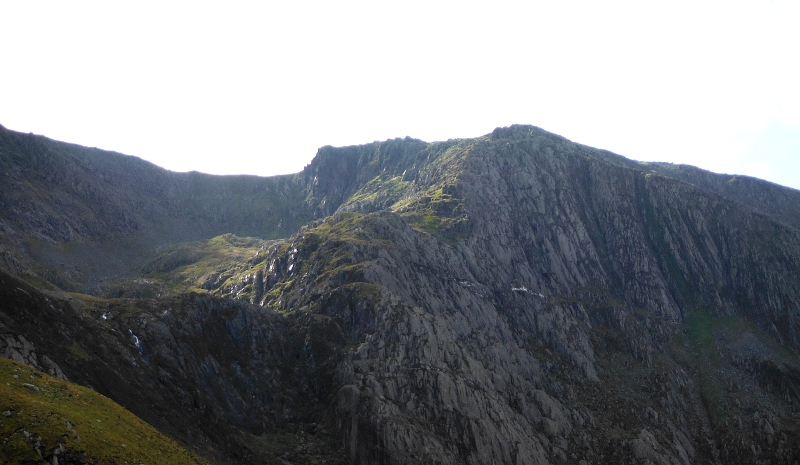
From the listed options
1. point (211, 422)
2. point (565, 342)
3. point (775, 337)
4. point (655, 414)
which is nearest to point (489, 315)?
point (565, 342)

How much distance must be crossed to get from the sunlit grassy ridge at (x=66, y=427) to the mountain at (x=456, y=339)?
847cm

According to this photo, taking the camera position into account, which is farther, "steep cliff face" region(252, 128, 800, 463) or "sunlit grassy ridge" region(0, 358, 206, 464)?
"steep cliff face" region(252, 128, 800, 463)

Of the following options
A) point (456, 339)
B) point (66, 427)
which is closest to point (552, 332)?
point (456, 339)

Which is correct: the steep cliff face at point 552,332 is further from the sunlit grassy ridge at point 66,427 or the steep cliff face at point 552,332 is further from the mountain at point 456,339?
the sunlit grassy ridge at point 66,427

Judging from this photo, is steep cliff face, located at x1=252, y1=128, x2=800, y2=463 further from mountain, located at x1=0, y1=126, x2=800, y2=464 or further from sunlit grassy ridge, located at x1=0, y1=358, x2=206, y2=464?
sunlit grassy ridge, located at x1=0, y1=358, x2=206, y2=464

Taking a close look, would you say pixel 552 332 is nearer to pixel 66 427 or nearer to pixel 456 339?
pixel 456 339

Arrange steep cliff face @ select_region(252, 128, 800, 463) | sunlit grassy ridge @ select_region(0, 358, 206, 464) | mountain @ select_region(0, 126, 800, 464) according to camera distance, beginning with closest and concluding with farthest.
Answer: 1. sunlit grassy ridge @ select_region(0, 358, 206, 464)
2. mountain @ select_region(0, 126, 800, 464)
3. steep cliff face @ select_region(252, 128, 800, 463)

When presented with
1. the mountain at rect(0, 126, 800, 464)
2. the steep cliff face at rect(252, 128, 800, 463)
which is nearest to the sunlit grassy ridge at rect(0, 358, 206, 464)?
the mountain at rect(0, 126, 800, 464)

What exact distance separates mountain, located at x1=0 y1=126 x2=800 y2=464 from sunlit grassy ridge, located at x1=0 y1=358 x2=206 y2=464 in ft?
27.8

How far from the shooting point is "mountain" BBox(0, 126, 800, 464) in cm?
9175

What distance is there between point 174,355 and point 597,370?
107 meters

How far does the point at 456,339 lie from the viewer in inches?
5002

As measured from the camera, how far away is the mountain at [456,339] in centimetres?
9175

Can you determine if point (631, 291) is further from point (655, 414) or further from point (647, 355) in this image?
point (655, 414)
